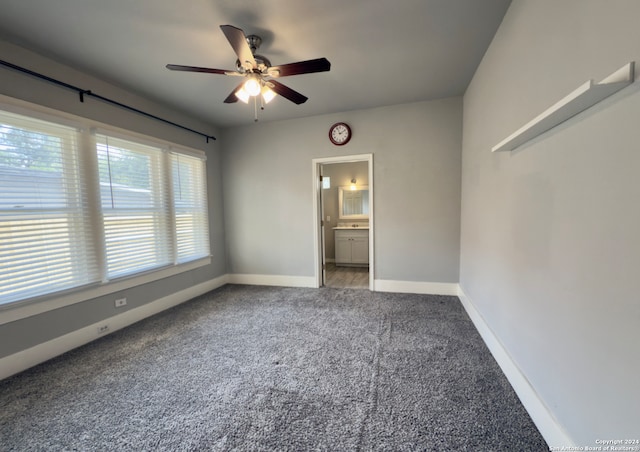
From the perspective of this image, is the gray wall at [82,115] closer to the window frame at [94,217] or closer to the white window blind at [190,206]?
the window frame at [94,217]

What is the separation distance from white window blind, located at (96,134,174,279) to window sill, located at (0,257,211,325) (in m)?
0.10

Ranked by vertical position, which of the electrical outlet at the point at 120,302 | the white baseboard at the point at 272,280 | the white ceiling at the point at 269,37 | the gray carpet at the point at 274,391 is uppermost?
the white ceiling at the point at 269,37

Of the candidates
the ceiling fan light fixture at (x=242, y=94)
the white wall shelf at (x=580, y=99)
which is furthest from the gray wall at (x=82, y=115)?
the white wall shelf at (x=580, y=99)

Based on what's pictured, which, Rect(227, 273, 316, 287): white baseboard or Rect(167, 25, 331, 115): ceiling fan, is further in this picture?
Rect(227, 273, 316, 287): white baseboard

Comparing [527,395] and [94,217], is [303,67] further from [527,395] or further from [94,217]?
[527,395]

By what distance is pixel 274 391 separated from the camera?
182cm

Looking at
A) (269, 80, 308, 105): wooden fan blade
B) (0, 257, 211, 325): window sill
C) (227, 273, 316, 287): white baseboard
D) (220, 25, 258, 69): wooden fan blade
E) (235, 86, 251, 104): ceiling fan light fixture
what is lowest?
(227, 273, 316, 287): white baseboard

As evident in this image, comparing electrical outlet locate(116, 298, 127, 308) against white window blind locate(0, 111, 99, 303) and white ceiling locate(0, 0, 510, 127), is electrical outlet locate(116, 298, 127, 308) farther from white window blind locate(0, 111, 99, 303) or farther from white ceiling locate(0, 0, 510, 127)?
white ceiling locate(0, 0, 510, 127)

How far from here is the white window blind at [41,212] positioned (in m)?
2.04

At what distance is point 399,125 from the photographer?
12.1ft

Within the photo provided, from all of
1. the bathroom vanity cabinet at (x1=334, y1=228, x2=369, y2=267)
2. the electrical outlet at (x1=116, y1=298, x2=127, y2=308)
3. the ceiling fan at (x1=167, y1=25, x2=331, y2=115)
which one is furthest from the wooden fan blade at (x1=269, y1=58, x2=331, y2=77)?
the bathroom vanity cabinet at (x1=334, y1=228, x2=369, y2=267)

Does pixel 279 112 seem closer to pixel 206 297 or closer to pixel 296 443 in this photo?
pixel 206 297

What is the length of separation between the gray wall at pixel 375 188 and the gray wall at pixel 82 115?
0.87 meters

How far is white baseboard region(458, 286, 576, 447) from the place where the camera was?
1289 millimetres
